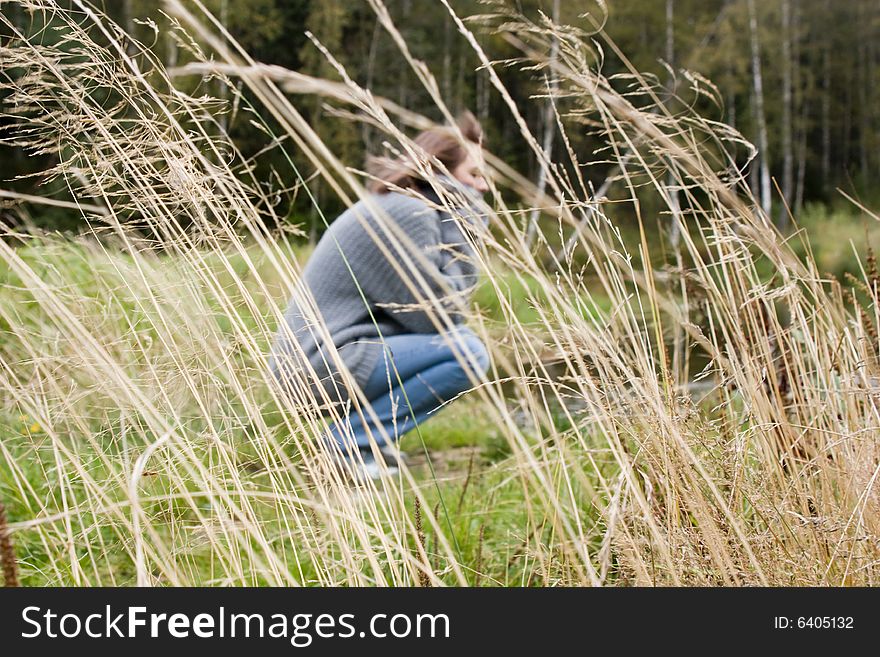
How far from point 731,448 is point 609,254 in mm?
338

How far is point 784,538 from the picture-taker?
1196 millimetres

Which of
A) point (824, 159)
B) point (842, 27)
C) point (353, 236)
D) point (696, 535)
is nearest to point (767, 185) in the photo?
point (824, 159)

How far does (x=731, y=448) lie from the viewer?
3.92 feet

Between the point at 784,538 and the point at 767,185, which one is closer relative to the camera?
the point at 784,538

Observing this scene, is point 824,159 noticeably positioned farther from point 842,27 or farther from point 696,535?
point 696,535
